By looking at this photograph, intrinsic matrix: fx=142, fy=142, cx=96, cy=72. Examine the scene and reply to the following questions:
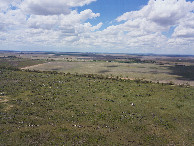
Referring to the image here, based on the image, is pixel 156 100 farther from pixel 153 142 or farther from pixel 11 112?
pixel 11 112

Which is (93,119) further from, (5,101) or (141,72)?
(141,72)

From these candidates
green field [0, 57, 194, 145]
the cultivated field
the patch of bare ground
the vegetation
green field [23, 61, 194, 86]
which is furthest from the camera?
the vegetation

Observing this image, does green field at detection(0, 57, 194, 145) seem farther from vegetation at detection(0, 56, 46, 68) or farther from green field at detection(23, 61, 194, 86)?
vegetation at detection(0, 56, 46, 68)

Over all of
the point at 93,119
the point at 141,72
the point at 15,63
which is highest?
the point at 15,63

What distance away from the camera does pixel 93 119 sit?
24172mm

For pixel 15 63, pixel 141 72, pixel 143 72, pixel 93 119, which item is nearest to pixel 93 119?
pixel 93 119

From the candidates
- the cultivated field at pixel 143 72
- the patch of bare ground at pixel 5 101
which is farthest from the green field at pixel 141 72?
the patch of bare ground at pixel 5 101

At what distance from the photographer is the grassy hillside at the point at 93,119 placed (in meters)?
18.8

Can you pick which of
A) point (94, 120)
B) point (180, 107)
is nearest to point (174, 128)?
point (180, 107)

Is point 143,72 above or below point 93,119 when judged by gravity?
above

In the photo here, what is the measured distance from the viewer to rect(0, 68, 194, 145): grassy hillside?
61.8ft

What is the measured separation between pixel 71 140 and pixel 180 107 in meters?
24.9

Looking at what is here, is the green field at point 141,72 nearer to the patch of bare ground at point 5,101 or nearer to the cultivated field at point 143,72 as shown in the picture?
the cultivated field at point 143,72

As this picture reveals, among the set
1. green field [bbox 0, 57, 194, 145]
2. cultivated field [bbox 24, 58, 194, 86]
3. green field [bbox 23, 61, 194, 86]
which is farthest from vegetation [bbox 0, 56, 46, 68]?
green field [bbox 0, 57, 194, 145]
